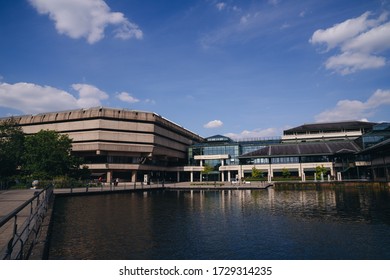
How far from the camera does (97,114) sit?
7756 centimetres

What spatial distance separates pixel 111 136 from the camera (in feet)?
253

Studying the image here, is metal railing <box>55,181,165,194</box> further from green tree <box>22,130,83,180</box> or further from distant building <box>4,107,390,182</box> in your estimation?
distant building <box>4,107,390,182</box>

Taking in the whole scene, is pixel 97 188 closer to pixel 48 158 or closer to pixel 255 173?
pixel 48 158

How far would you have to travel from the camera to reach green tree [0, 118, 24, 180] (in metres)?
59.7

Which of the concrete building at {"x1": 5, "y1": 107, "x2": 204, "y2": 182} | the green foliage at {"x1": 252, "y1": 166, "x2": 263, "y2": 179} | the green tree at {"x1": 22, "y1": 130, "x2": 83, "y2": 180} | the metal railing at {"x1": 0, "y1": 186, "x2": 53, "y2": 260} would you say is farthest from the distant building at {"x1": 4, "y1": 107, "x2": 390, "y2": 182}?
the metal railing at {"x1": 0, "y1": 186, "x2": 53, "y2": 260}

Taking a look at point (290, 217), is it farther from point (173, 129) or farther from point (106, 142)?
point (173, 129)

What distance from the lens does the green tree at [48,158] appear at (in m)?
Answer: 51.3

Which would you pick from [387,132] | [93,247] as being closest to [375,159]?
[387,132]

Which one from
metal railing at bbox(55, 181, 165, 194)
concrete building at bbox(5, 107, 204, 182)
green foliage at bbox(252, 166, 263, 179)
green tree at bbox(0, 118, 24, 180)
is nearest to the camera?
metal railing at bbox(55, 181, 165, 194)

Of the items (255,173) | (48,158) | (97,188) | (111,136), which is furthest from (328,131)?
(48,158)

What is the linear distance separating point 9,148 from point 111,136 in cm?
2444

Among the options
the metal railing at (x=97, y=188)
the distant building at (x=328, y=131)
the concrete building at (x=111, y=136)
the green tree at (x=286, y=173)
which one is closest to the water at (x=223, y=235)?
the metal railing at (x=97, y=188)

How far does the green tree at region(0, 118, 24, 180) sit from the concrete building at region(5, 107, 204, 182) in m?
14.5

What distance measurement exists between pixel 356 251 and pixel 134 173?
72.2 metres
